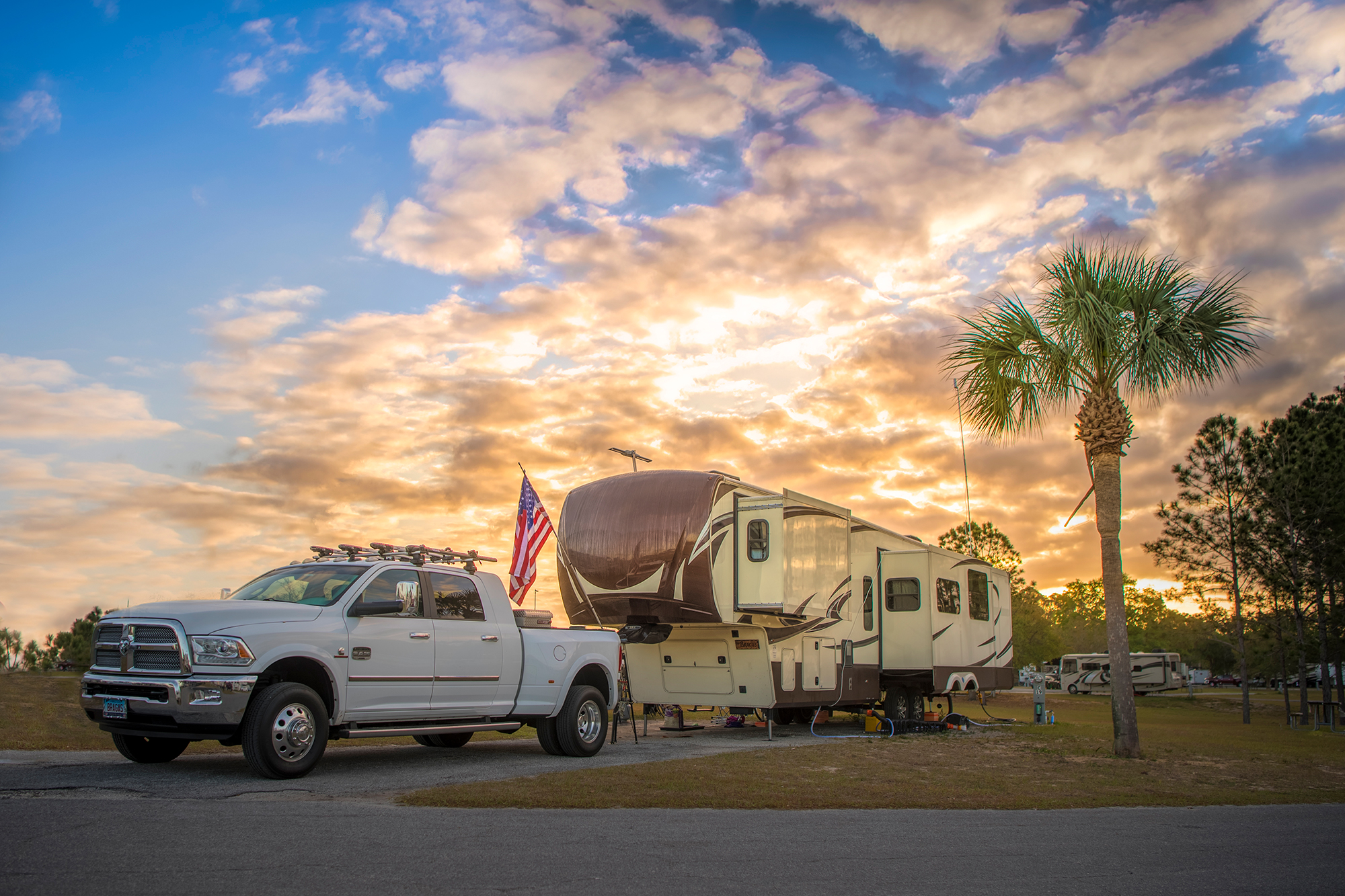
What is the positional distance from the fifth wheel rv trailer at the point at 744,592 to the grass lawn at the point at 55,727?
2.90 m

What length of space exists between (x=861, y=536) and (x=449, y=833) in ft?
44.3

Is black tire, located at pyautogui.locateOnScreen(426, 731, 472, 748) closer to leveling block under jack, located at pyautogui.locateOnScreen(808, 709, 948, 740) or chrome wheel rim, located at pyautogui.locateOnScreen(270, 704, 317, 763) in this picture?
chrome wheel rim, located at pyautogui.locateOnScreen(270, 704, 317, 763)

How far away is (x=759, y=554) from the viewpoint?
1530 cm

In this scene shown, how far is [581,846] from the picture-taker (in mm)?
6629

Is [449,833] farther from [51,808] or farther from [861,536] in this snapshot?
[861,536]

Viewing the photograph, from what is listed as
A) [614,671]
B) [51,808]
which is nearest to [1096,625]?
[614,671]

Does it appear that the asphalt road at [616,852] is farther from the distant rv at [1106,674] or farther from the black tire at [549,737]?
the distant rv at [1106,674]

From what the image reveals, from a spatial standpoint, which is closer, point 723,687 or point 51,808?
point 51,808

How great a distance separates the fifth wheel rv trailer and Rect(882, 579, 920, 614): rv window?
1.1 inches

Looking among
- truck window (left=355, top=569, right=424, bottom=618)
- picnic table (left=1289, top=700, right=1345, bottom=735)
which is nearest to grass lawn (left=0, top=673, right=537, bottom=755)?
truck window (left=355, top=569, right=424, bottom=618)

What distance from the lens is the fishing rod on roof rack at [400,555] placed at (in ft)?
35.5

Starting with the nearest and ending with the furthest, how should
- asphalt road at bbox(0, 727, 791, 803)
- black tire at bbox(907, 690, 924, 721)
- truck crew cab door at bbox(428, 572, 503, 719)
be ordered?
asphalt road at bbox(0, 727, 791, 803) → truck crew cab door at bbox(428, 572, 503, 719) → black tire at bbox(907, 690, 924, 721)

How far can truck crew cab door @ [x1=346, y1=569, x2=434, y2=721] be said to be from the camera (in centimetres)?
984

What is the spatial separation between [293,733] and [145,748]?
2000 mm
